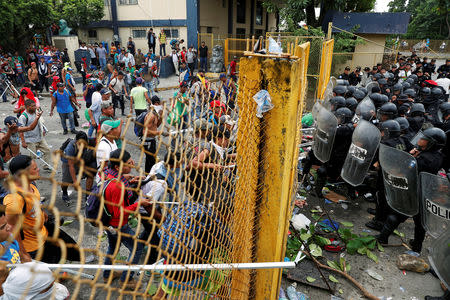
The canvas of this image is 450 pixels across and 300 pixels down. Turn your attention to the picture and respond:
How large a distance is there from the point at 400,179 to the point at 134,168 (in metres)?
3.81

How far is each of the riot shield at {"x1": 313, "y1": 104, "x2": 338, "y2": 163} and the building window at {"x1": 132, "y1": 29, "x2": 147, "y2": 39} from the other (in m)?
20.1

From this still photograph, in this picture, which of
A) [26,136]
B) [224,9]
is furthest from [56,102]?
Answer: [224,9]

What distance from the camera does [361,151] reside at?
14.6 feet

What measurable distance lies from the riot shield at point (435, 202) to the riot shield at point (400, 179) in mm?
168

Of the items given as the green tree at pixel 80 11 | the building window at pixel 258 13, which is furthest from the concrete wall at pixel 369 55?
the green tree at pixel 80 11

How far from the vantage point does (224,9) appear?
73.5ft

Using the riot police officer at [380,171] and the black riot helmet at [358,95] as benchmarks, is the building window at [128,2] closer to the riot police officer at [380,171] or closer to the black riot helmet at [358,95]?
the black riot helmet at [358,95]

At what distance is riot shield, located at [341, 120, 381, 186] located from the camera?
4.29m

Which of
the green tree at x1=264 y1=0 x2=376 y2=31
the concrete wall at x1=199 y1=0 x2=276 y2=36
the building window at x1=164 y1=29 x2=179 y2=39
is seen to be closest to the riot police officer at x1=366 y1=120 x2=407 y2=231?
the green tree at x1=264 y1=0 x2=376 y2=31

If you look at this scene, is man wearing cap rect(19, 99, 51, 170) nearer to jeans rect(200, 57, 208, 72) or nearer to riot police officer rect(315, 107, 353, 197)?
riot police officer rect(315, 107, 353, 197)

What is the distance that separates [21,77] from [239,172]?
17749mm

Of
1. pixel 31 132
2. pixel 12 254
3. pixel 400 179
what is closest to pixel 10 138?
pixel 31 132

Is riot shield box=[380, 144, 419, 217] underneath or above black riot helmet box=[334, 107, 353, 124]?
underneath

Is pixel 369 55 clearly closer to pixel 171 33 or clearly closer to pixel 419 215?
pixel 171 33
